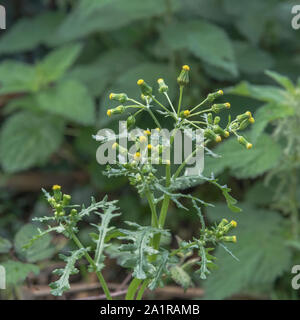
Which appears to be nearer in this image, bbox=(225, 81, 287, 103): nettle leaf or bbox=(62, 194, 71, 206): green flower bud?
bbox=(62, 194, 71, 206): green flower bud

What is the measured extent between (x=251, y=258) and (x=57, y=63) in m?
0.82

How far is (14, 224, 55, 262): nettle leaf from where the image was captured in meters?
0.78

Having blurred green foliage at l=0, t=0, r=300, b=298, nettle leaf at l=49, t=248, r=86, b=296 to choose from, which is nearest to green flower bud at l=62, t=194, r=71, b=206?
nettle leaf at l=49, t=248, r=86, b=296

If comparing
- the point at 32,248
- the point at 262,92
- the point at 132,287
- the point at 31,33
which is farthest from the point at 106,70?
the point at 132,287

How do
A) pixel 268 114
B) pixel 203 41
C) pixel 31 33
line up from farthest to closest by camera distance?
1. pixel 31 33
2. pixel 203 41
3. pixel 268 114

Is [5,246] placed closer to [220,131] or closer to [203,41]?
[220,131]

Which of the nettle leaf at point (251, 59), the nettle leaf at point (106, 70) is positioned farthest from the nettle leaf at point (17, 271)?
the nettle leaf at point (251, 59)

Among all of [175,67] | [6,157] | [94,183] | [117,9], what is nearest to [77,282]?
[94,183]

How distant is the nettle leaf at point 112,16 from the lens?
1.46 meters

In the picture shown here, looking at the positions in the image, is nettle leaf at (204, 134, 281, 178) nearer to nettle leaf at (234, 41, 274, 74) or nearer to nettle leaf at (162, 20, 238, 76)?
nettle leaf at (162, 20, 238, 76)

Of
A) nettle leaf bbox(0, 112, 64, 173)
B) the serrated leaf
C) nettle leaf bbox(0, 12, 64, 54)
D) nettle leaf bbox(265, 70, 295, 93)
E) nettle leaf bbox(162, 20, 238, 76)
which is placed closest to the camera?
the serrated leaf

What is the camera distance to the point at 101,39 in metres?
1.80

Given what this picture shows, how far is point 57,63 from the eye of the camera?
1.52 meters

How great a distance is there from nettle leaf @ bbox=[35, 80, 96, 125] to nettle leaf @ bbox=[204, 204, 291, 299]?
0.45 metres
